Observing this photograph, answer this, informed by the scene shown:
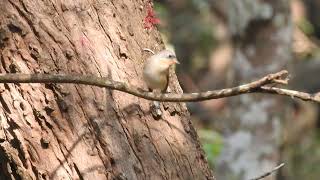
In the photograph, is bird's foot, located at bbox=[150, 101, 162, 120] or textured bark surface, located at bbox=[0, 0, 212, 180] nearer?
textured bark surface, located at bbox=[0, 0, 212, 180]

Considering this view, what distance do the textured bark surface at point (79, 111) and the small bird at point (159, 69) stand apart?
159 mm

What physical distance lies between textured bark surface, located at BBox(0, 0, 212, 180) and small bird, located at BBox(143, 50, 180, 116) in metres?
0.16

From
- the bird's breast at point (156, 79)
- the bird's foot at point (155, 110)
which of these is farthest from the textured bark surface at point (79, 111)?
the bird's breast at point (156, 79)

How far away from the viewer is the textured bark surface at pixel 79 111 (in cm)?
294

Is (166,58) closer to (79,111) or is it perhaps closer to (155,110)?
(155,110)

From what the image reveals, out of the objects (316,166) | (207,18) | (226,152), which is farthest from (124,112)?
(207,18)

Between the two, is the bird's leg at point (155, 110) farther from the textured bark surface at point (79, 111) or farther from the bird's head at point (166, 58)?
the bird's head at point (166, 58)

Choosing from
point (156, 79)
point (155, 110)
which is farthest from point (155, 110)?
point (156, 79)

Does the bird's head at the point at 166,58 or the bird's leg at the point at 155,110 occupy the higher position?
the bird's head at the point at 166,58

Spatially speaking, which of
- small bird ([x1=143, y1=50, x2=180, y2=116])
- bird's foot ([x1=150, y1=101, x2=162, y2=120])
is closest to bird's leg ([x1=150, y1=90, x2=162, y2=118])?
bird's foot ([x1=150, y1=101, x2=162, y2=120])

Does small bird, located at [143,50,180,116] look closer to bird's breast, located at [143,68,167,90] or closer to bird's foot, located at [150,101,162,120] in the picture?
bird's breast, located at [143,68,167,90]

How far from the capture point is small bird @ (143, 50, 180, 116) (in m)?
2.89

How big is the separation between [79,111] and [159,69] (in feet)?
1.07

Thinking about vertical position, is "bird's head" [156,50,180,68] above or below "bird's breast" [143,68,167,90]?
above
